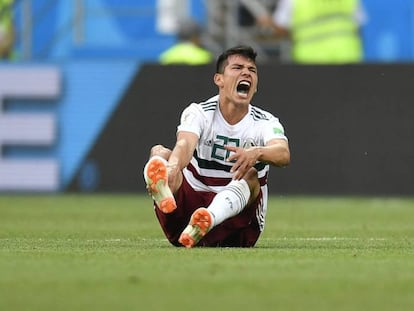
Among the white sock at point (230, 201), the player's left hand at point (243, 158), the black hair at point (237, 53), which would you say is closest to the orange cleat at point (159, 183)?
the white sock at point (230, 201)

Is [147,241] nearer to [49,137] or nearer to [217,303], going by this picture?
[217,303]

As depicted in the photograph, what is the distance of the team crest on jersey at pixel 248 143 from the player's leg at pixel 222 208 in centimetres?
32

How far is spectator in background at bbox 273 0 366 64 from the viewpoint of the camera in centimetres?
1992

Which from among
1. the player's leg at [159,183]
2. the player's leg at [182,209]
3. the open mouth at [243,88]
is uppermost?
the open mouth at [243,88]

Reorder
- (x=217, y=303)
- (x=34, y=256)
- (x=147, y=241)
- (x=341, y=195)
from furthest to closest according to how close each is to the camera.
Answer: (x=341, y=195), (x=147, y=241), (x=34, y=256), (x=217, y=303)

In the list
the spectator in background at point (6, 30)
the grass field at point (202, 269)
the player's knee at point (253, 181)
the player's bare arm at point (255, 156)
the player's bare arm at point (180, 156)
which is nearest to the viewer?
the grass field at point (202, 269)

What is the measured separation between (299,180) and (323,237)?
7.67 m

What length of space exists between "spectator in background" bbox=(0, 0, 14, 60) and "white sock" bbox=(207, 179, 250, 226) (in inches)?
500

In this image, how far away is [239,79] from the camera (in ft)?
30.4

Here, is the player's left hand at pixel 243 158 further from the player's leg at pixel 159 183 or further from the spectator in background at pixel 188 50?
the spectator in background at pixel 188 50

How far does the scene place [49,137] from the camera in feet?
61.7

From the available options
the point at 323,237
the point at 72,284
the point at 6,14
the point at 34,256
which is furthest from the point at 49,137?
the point at 72,284

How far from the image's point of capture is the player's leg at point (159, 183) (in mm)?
8586

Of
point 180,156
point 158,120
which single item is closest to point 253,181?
point 180,156
